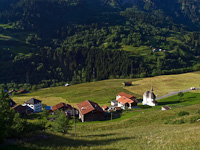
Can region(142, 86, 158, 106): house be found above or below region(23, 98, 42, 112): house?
above

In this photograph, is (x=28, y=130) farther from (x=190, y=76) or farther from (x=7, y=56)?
(x=7, y=56)

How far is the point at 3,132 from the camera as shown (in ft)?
78.3

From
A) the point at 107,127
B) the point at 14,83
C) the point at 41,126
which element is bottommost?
the point at 14,83

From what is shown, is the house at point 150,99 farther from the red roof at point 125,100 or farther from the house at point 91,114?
the house at point 91,114

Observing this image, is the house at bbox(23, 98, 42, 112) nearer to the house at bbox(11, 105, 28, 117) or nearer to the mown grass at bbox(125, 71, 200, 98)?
the house at bbox(11, 105, 28, 117)

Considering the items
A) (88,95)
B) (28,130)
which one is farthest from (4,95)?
(88,95)

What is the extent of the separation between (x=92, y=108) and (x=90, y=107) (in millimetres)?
1822

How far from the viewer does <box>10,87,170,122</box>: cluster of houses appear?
235 feet

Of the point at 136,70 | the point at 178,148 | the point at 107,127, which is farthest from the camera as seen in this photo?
the point at 136,70

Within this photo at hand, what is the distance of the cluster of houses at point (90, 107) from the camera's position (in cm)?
7176

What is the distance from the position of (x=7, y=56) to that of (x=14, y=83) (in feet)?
151

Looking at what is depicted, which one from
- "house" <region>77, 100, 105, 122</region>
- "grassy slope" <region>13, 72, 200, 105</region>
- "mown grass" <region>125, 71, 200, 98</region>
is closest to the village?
"house" <region>77, 100, 105, 122</region>

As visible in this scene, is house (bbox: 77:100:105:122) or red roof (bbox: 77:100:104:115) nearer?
house (bbox: 77:100:105:122)

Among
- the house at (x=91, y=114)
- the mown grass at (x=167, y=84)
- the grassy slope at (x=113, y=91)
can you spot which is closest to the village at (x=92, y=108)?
the house at (x=91, y=114)
